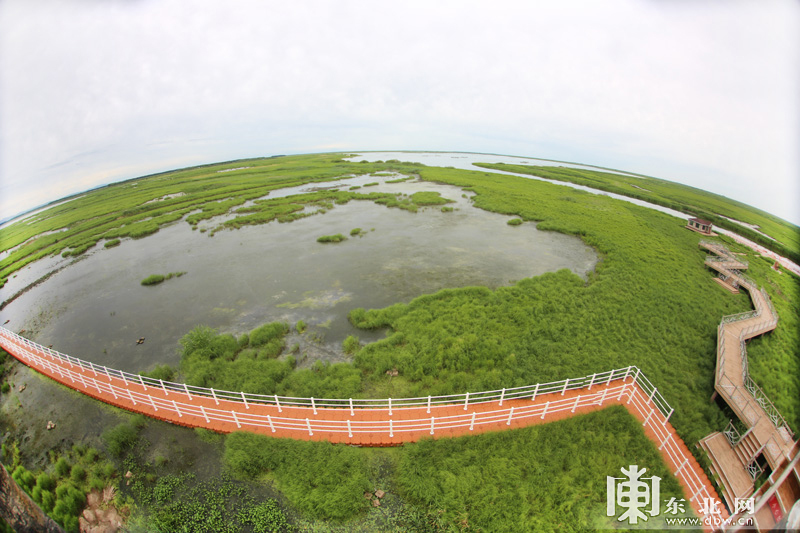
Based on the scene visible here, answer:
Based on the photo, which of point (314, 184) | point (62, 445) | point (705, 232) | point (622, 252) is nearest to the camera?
point (62, 445)

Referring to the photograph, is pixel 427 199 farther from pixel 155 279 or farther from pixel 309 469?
pixel 309 469

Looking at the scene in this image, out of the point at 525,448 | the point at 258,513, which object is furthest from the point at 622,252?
the point at 258,513

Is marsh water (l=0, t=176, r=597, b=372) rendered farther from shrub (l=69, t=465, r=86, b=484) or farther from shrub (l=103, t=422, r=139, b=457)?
shrub (l=69, t=465, r=86, b=484)

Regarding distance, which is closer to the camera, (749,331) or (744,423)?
(744,423)

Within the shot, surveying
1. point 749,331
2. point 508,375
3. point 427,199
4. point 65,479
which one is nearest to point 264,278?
point 65,479

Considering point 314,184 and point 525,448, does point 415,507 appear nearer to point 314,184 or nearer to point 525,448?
point 525,448

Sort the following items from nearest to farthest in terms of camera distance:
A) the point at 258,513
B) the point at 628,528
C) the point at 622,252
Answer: the point at 628,528
the point at 258,513
the point at 622,252
